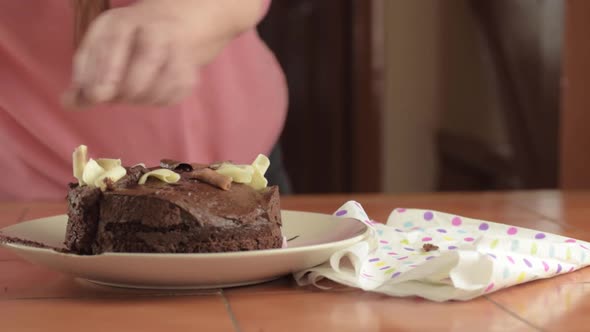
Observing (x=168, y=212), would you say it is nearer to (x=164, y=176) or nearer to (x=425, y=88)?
(x=164, y=176)

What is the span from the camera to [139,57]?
3.67 ft

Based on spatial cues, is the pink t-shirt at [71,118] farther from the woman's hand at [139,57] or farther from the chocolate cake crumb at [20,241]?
the chocolate cake crumb at [20,241]

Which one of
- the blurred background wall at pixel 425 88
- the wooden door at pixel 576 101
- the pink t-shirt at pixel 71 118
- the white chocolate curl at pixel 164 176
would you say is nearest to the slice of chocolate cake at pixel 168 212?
the white chocolate curl at pixel 164 176

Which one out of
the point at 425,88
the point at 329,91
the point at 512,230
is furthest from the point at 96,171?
the point at 329,91

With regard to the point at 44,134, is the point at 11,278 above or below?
below

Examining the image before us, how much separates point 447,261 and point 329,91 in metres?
3.80

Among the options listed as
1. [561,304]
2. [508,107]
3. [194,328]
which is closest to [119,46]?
[194,328]

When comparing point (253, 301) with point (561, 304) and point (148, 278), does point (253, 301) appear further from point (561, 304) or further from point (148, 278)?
point (561, 304)

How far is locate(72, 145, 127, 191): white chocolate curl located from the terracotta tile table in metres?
0.10

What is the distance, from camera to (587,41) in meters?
2.70

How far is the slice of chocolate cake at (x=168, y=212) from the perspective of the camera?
37.1 inches

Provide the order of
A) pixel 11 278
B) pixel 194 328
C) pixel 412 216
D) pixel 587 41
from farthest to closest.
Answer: pixel 587 41, pixel 412 216, pixel 11 278, pixel 194 328

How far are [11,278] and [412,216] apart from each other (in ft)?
1.70

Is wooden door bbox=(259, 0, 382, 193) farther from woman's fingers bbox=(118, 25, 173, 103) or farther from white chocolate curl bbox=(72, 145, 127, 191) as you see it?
white chocolate curl bbox=(72, 145, 127, 191)
